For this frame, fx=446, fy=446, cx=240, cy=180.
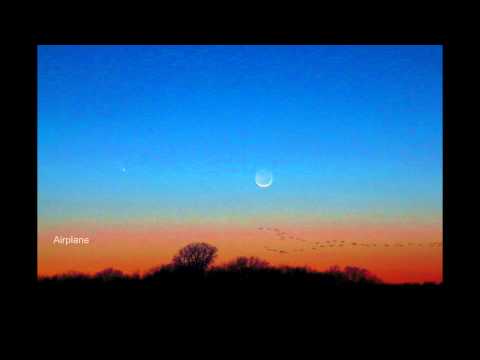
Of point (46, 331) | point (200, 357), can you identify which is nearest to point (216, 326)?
point (200, 357)

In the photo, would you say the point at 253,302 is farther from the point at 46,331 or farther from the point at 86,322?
the point at 46,331

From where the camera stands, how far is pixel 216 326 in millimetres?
3023

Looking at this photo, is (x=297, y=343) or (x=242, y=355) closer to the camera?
(x=242, y=355)

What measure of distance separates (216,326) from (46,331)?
107 centimetres

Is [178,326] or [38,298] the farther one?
[178,326]
